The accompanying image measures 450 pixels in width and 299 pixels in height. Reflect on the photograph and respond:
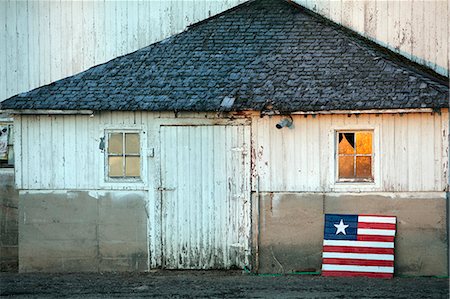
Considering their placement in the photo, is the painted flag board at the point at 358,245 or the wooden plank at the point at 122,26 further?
the wooden plank at the point at 122,26

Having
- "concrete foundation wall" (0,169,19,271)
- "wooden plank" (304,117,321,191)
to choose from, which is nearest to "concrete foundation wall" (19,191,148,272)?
"concrete foundation wall" (0,169,19,271)

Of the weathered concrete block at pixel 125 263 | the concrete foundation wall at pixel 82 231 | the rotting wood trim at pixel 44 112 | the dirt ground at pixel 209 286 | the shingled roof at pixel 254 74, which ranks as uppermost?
the shingled roof at pixel 254 74

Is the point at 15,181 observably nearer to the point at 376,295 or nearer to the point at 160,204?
the point at 160,204

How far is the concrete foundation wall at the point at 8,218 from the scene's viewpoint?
1834 cm

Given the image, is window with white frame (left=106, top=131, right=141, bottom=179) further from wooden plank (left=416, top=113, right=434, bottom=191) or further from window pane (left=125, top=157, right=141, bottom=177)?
wooden plank (left=416, top=113, right=434, bottom=191)

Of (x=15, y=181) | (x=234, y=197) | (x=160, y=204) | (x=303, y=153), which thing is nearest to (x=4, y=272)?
(x=15, y=181)

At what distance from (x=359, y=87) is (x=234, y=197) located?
9.81 feet

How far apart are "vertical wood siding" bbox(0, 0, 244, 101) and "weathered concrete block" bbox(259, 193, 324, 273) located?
4428 millimetres

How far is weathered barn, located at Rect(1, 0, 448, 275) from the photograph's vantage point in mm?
15953

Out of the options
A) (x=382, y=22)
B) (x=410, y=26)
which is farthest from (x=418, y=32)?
(x=382, y=22)

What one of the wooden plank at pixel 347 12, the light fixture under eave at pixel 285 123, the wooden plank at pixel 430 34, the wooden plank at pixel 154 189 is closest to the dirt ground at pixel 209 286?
the wooden plank at pixel 154 189

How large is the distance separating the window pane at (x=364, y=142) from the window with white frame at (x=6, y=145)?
7.08 meters

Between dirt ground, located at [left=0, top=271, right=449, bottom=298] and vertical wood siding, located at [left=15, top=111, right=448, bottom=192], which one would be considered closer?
dirt ground, located at [left=0, top=271, right=449, bottom=298]

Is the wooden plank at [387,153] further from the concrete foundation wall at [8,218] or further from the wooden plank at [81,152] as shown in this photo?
the concrete foundation wall at [8,218]
